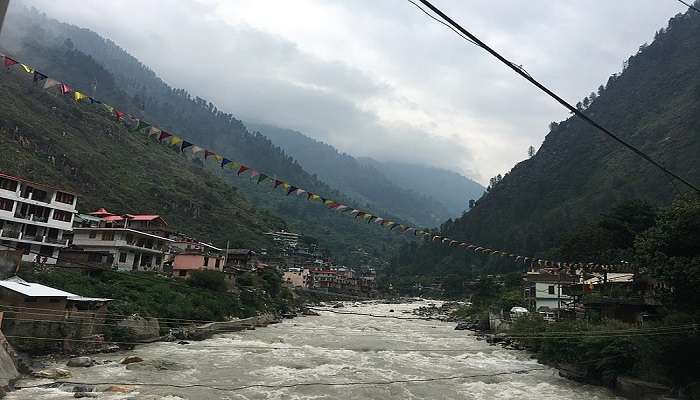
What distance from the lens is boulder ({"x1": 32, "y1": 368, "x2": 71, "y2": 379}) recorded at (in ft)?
53.5

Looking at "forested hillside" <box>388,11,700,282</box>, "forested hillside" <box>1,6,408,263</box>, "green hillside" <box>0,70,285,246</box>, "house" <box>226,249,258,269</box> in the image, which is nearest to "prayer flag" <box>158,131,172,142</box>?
"house" <box>226,249,258,269</box>

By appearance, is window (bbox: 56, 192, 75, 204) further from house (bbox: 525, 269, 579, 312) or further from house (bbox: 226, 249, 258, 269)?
house (bbox: 525, 269, 579, 312)

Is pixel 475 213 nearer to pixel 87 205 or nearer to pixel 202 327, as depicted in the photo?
pixel 87 205

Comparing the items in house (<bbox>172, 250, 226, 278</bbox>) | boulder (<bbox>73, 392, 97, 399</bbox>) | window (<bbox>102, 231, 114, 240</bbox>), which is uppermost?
window (<bbox>102, 231, 114, 240</bbox>)

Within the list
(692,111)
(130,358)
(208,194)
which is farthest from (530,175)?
(130,358)

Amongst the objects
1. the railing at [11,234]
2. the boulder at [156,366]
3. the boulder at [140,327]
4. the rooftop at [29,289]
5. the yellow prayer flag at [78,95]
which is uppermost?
the yellow prayer flag at [78,95]

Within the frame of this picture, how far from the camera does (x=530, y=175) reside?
118 metres

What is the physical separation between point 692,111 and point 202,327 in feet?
280

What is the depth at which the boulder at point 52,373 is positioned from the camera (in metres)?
16.3

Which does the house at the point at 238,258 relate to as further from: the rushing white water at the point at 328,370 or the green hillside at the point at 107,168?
the rushing white water at the point at 328,370

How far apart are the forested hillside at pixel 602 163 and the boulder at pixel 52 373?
69.9 metres

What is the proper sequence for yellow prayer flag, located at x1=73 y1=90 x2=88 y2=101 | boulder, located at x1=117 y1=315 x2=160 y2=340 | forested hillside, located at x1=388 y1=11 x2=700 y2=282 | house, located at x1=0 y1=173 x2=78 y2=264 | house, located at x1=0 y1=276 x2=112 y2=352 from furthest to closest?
forested hillside, located at x1=388 y1=11 x2=700 y2=282, house, located at x1=0 y1=173 x2=78 y2=264, boulder, located at x1=117 y1=315 x2=160 y2=340, house, located at x1=0 y1=276 x2=112 y2=352, yellow prayer flag, located at x1=73 y1=90 x2=88 y2=101

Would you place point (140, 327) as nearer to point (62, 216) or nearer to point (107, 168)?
point (62, 216)

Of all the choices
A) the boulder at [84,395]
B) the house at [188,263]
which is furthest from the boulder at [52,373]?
the house at [188,263]
